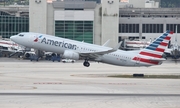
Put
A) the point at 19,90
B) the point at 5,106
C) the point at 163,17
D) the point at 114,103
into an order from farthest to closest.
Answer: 1. the point at 163,17
2. the point at 19,90
3. the point at 114,103
4. the point at 5,106

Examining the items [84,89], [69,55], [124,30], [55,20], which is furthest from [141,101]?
[124,30]

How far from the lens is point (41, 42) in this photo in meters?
74.3

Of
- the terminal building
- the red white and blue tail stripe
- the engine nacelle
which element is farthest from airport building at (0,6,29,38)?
the red white and blue tail stripe

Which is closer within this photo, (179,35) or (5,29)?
(5,29)

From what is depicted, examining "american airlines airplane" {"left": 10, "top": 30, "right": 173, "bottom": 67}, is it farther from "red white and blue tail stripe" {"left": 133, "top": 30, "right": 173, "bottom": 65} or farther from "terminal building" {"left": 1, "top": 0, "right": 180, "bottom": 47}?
"terminal building" {"left": 1, "top": 0, "right": 180, "bottom": 47}

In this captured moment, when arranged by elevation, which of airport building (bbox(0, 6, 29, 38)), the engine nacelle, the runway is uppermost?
airport building (bbox(0, 6, 29, 38))

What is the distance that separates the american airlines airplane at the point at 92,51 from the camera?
238 feet

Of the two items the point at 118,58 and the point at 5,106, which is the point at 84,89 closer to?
the point at 5,106

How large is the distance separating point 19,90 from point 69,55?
28.3 metres

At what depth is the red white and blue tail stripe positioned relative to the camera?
71188mm

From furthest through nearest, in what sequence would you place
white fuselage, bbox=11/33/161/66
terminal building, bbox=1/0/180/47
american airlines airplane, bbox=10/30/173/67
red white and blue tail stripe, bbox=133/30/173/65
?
terminal building, bbox=1/0/180/47, white fuselage, bbox=11/33/161/66, american airlines airplane, bbox=10/30/173/67, red white and blue tail stripe, bbox=133/30/173/65

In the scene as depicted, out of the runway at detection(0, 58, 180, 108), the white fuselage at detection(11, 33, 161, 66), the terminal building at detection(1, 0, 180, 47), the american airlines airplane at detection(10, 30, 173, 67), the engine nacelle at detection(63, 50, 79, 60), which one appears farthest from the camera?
the terminal building at detection(1, 0, 180, 47)

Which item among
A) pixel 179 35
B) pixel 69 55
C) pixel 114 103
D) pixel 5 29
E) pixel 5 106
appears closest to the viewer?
pixel 5 106

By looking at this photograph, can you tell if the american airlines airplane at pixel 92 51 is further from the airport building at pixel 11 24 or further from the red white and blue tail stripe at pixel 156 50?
A: the airport building at pixel 11 24
